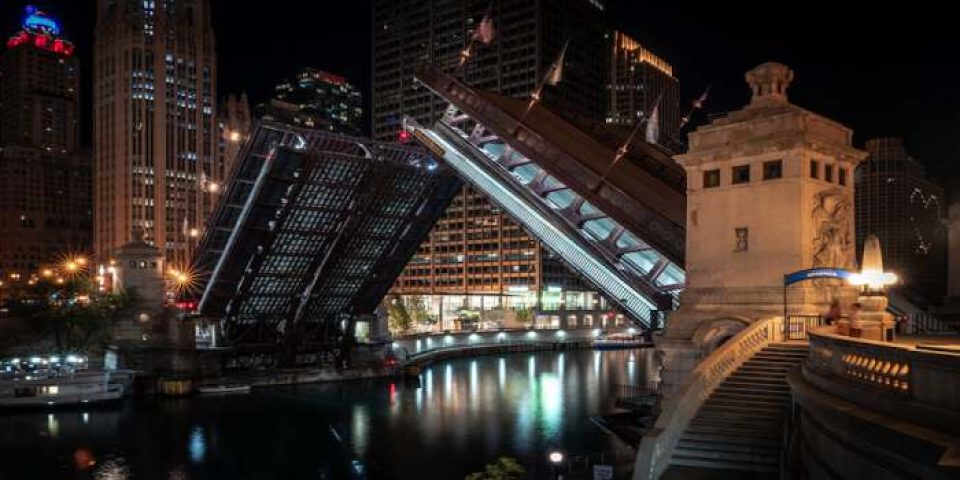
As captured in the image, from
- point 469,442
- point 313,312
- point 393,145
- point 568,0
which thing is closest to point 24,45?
point 568,0

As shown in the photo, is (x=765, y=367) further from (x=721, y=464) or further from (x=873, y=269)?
(x=873, y=269)

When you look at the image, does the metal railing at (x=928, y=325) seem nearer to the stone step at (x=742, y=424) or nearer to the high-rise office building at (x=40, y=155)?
the stone step at (x=742, y=424)

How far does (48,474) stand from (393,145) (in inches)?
799

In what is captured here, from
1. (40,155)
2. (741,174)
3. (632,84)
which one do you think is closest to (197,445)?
(741,174)

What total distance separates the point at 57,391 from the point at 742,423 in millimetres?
39591

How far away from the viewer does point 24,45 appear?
6176 inches

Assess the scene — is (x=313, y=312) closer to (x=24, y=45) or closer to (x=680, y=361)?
(x=680, y=361)

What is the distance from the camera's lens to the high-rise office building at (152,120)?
116m

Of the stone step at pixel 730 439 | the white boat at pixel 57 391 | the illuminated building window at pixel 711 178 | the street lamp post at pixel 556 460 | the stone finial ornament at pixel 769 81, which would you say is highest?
the stone finial ornament at pixel 769 81

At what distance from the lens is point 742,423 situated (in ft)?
48.4

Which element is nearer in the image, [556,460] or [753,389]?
[753,389]

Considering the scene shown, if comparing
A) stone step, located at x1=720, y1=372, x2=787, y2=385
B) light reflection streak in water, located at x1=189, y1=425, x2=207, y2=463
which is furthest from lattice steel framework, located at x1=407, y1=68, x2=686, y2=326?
light reflection streak in water, located at x1=189, y1=425, x2=207, y2=463

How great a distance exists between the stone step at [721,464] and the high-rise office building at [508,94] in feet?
302

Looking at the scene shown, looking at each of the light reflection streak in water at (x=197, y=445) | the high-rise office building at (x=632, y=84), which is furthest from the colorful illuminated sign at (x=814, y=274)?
the high-rise office building at (x=632, y=84)
